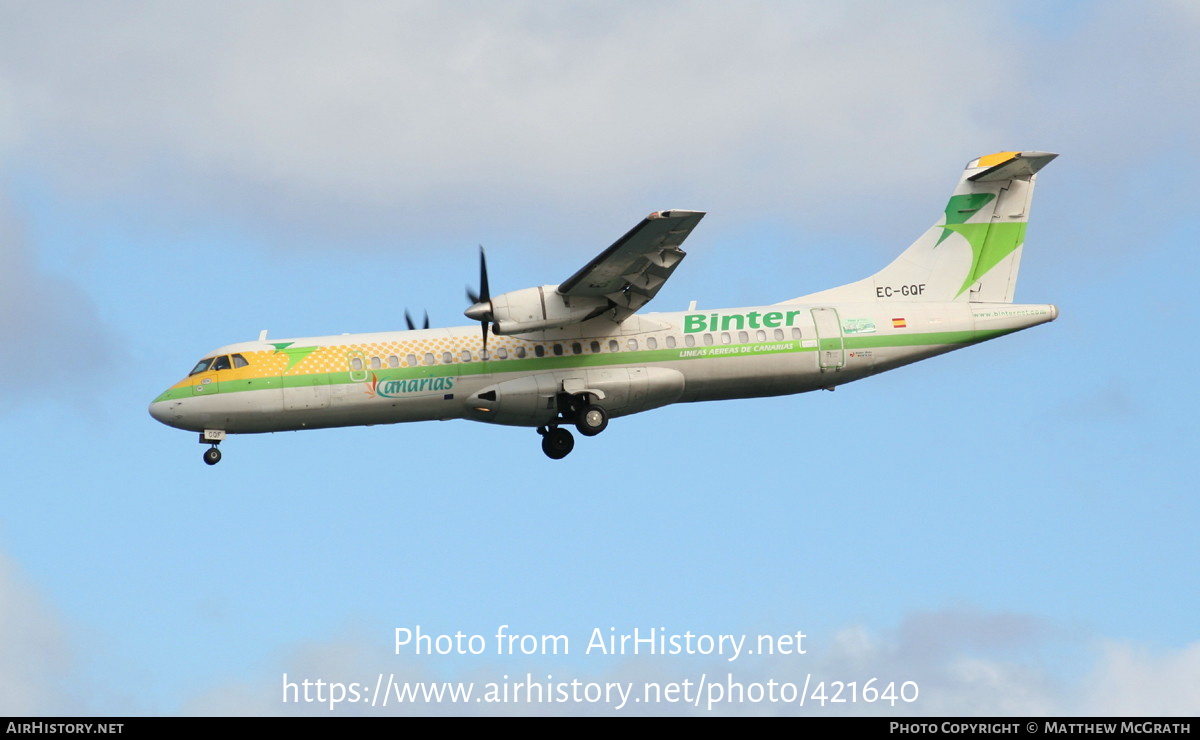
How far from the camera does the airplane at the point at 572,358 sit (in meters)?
31.1

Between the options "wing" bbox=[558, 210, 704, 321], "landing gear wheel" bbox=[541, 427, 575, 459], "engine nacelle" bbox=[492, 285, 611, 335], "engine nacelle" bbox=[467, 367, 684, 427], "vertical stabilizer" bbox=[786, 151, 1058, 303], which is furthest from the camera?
"vertical stabilizer" bbox=[786, 151, 1058, 303]

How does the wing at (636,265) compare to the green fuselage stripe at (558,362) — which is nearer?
the wing at (636,265)

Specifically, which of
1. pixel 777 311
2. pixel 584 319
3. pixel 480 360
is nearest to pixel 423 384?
pixel 480 360

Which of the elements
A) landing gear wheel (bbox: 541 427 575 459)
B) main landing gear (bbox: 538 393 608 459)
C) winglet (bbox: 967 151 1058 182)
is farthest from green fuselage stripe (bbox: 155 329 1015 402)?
winglet (bbox: 967 151 1058 182)

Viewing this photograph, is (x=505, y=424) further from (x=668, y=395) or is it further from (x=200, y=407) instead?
(x=200, y=407)

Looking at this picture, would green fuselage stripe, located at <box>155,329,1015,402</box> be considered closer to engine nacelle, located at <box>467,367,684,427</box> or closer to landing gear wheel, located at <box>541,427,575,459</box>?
engine nacelle, located at <box>467,367,684,427</box>

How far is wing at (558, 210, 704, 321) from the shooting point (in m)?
28.6

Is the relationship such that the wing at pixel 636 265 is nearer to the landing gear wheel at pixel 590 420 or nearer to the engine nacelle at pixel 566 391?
the engine nacelle at pixel 566 391

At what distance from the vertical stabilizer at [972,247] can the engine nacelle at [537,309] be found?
5.44m

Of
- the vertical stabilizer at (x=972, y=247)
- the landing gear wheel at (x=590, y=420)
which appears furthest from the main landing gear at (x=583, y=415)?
the vertical stabilizer at (x=972, y=247)

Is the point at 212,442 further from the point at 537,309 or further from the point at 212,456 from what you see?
the point at 537,309

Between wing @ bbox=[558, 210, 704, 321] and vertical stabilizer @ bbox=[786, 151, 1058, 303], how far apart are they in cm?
422
